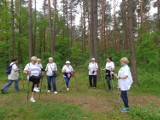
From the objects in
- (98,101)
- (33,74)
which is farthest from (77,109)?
(33,74)

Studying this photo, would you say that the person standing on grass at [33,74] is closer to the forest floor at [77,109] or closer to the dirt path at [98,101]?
the forest floor at [77,109]

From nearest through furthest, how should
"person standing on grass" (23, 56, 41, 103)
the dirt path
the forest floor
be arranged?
the forest floor
the dirt path
"person standing on grass" (23, 56, 41, 103)

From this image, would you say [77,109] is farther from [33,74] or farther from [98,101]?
[33,74]

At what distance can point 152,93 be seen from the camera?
12.6 metres

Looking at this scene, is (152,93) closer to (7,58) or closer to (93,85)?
(93,85)

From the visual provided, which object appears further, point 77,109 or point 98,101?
point 98,101

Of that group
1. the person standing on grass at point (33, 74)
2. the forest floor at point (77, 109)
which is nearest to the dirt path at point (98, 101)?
the forest floor at point (77, 109)

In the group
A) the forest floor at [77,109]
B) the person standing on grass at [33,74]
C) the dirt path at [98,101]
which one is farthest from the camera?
the person standing on grass at [33,74]

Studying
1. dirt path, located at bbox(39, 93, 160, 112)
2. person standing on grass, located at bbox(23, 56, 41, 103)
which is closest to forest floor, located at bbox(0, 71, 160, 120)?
dirt path, located at bbox(39, 93, 160, 112)

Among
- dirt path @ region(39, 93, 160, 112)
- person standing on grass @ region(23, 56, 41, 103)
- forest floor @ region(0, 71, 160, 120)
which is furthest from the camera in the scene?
person standing on grass @ region(23, 56, 41, 103)

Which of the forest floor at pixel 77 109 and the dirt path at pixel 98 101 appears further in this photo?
the dirt path at pixel 98 101

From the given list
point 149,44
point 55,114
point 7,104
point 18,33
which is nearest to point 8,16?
point 18,33

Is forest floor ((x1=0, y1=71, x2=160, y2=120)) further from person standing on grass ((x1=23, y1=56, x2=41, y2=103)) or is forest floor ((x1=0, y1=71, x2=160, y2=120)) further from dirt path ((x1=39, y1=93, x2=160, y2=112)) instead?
person standing on grass ((x1=23, y1=56, x2=41, y2=103))

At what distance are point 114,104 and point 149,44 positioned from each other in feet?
52.0
